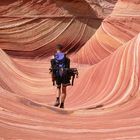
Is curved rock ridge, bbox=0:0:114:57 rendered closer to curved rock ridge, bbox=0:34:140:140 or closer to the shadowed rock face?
the shadowed rock face

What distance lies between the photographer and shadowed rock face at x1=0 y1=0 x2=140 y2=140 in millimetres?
6777

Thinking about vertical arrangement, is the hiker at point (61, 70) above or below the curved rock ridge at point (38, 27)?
below

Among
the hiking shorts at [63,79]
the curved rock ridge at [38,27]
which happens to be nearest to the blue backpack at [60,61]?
the hiking shorts at [63,79]

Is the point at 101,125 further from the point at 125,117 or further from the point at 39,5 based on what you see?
the point at 39,5

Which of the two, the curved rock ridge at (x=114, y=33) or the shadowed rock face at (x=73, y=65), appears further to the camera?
the curved rock ridge at (x=114, y=33)

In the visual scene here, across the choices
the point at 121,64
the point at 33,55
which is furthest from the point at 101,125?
the point at 33,55

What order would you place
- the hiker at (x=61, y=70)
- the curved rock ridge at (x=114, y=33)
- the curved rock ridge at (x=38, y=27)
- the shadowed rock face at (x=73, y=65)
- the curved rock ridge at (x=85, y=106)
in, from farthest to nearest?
the curved rock ridge at (x=38, y=27) < the curved rock ridge at (x=114, y=33) < the hiker at (x=61, y=70) < the shadowed rock face at (x=73, y=65) < the curved rock ridge at (x=85, y=106)

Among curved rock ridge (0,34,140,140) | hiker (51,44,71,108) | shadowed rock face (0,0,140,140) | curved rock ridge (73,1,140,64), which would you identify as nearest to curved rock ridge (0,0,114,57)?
shadowed rock face (0,0,140,140)

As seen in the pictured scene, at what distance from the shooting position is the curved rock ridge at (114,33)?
15.2m

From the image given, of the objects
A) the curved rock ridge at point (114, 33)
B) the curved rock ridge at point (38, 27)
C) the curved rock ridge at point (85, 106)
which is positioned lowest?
the curved rock ridge at point (85, 106)

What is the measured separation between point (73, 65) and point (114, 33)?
1483 mm

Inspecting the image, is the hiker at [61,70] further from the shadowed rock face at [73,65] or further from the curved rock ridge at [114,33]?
the curved rock ridge at [114,33]

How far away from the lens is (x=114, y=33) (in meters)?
15.8

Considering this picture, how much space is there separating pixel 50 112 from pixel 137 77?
2.06 metres
